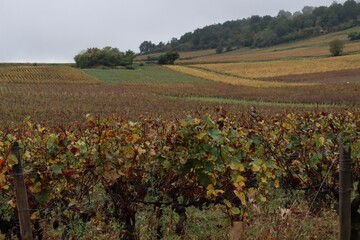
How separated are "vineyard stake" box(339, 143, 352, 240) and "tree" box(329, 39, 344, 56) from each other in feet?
286

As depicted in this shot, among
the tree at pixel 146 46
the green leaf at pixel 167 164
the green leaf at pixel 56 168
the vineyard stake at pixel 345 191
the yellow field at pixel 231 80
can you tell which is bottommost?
the yellow field at pixel 231 80

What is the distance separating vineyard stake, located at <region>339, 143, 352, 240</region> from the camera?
4.07m

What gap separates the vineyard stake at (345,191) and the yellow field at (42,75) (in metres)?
59.6

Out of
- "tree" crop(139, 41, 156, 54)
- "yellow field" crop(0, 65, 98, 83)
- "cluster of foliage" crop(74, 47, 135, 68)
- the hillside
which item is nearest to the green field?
"yellow field" crop(0, 65, 98, 83)

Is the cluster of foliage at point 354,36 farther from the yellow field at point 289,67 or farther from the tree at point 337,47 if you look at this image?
the yellow field at point 289,67

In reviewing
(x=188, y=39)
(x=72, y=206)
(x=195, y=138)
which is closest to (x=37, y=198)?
(x=72, y=206)

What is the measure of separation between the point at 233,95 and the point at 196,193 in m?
42.7

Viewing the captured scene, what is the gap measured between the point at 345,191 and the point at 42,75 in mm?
67943

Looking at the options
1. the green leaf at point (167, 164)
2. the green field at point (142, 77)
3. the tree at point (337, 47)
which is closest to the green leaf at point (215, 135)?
the green leaf at point (167, 164)

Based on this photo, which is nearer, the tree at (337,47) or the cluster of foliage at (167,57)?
the tree at (337,47)

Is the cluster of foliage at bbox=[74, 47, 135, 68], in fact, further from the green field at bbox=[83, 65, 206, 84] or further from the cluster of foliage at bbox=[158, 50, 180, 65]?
the green field at bbox=[83, 65, 206, 84]

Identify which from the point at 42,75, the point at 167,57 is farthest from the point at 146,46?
the point at 42,75

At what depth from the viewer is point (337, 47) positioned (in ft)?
282

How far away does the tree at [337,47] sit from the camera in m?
85.4
